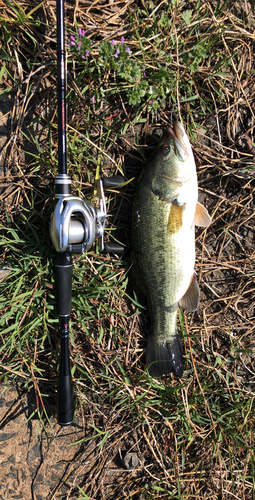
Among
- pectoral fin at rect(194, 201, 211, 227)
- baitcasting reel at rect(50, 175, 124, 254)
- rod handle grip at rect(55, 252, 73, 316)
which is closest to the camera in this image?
baitcasting reel at rect(50, 175, 124, 254)

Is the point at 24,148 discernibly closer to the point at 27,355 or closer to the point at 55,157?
the point at 55,157

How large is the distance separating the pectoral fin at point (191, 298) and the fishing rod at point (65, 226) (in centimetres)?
79

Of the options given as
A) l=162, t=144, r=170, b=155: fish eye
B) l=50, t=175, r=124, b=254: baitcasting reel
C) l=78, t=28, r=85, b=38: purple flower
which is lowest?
l=50, t=175, r=124, b=254: baitcasting reel

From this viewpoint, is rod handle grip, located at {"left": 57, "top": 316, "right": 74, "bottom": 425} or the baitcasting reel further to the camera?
rod handle grip, located at {"left": 57, "top": 316, "right": 74, "bottom": 425}

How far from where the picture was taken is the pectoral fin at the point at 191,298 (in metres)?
2.45

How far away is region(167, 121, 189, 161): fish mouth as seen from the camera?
7.27 ft

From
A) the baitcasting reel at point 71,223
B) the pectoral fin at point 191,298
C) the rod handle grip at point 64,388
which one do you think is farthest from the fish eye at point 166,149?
the rod handle grip at point 64,388

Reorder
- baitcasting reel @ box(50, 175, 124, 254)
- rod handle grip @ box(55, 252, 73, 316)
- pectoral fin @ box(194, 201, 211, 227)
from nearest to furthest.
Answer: baitcasting reel @ box(50, 175, 124, 254), rod handle grip @ box(55, 252, 73, 316), pectoral fin @ box(194, 201, 211, 227)

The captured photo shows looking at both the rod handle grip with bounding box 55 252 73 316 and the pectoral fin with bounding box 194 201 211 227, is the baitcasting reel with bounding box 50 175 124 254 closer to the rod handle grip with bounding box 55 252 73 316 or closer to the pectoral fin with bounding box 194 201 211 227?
the rod handle grip with bounding box 55 252 73 316

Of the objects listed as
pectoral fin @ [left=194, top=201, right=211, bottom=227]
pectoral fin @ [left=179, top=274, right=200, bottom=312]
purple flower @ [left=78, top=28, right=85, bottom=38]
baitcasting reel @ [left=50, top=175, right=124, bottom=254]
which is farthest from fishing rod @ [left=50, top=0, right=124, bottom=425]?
pectoral fin @ [left=179, top=274, right=200, bottom=312]

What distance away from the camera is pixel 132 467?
2514mm

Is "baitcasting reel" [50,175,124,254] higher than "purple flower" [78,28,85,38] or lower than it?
lower

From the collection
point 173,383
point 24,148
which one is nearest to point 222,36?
point 24,148

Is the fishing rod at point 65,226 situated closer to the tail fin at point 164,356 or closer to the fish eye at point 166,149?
the fish eye at point 166,149
